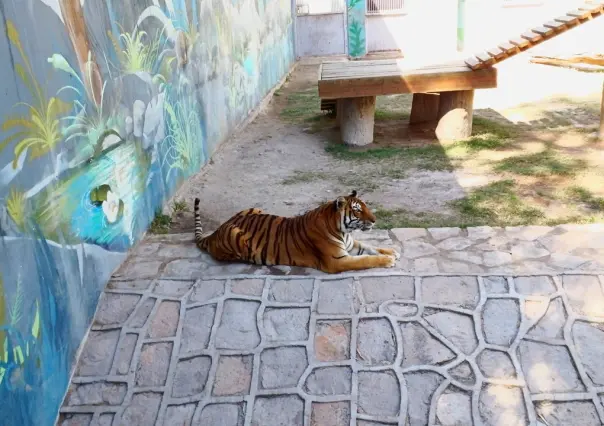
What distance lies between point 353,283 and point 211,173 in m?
3.15

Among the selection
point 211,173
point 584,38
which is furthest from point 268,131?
point 584,38

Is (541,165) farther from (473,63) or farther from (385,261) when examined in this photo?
(385,261)

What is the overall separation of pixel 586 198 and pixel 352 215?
2500 millimetres

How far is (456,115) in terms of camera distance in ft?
23.7

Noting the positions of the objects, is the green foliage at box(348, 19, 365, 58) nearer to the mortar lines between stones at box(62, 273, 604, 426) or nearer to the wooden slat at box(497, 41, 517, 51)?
the wooden slat at box(497, 41, 517, 51)

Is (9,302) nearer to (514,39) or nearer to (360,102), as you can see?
(360,102)

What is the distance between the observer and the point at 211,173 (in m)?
6.41

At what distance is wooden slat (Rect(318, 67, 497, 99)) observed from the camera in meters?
6.89

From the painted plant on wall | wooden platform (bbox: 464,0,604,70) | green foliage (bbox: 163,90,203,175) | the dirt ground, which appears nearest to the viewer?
the dirt ground

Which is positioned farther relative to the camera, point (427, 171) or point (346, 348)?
point (427, 171)

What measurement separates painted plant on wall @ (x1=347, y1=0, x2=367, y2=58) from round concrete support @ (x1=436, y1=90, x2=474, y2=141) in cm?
978

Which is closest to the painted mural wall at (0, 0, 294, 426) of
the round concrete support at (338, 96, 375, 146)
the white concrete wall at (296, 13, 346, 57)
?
the round concrete support at (338, 96, 375, 146)

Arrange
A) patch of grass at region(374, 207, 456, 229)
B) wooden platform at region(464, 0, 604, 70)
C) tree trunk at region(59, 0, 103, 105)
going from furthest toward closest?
1. wooden platform at region(464, 0, 604, 70)
2. patch of grass at region(374, 207, 456, 229)
3. tree trunk at region(59, 0, 103, 105)

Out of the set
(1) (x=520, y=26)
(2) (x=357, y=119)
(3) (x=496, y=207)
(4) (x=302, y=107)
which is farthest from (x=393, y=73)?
(1) (x=520, y=26)
